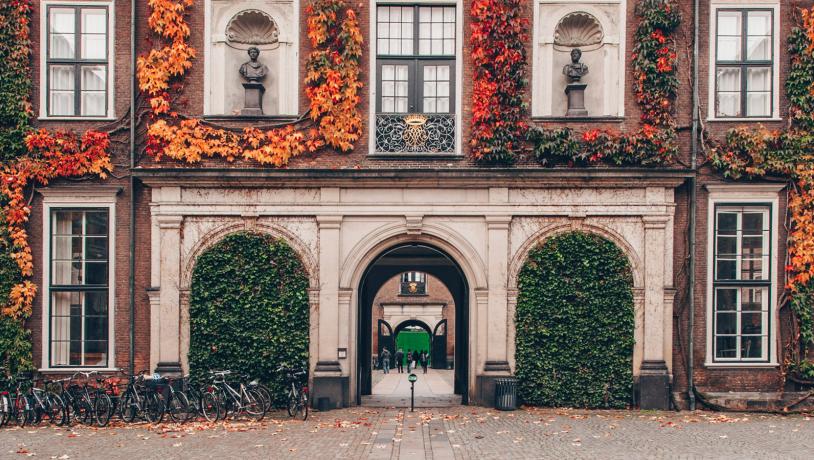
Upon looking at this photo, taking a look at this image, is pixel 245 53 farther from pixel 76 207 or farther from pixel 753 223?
pixel 753 223

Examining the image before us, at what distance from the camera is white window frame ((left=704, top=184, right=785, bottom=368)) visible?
63.2 feet

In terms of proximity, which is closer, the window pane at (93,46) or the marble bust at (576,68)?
the marble bust at (576,68)

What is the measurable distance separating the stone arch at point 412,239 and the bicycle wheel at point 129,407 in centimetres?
490

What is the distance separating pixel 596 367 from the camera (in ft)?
62.6

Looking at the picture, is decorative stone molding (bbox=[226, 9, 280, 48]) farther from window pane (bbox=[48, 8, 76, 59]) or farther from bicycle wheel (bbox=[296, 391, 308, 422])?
bicycle wheel (bbox=[296, 391, 308, 422])

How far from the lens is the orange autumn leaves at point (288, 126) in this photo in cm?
1912

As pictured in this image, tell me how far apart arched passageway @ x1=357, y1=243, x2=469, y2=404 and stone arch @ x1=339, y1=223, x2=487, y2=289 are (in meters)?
0.91

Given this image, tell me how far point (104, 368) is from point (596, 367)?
425 inches

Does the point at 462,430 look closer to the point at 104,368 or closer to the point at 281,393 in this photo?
the point at 281,393

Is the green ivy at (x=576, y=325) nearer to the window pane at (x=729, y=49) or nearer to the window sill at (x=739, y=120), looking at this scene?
the window sill at (x=739, y=120)

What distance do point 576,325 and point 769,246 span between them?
468 centimetres

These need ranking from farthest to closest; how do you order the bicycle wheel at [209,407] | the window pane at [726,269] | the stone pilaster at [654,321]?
the window pane at [726,269] → the stone pilaster at [654,321] → the bicycle wheel at [209,407]

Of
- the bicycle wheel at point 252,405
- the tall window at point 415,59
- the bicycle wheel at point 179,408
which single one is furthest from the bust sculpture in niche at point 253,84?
the bicycle wheel at point 179,408

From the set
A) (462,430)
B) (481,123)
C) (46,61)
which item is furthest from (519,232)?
(46,61)
